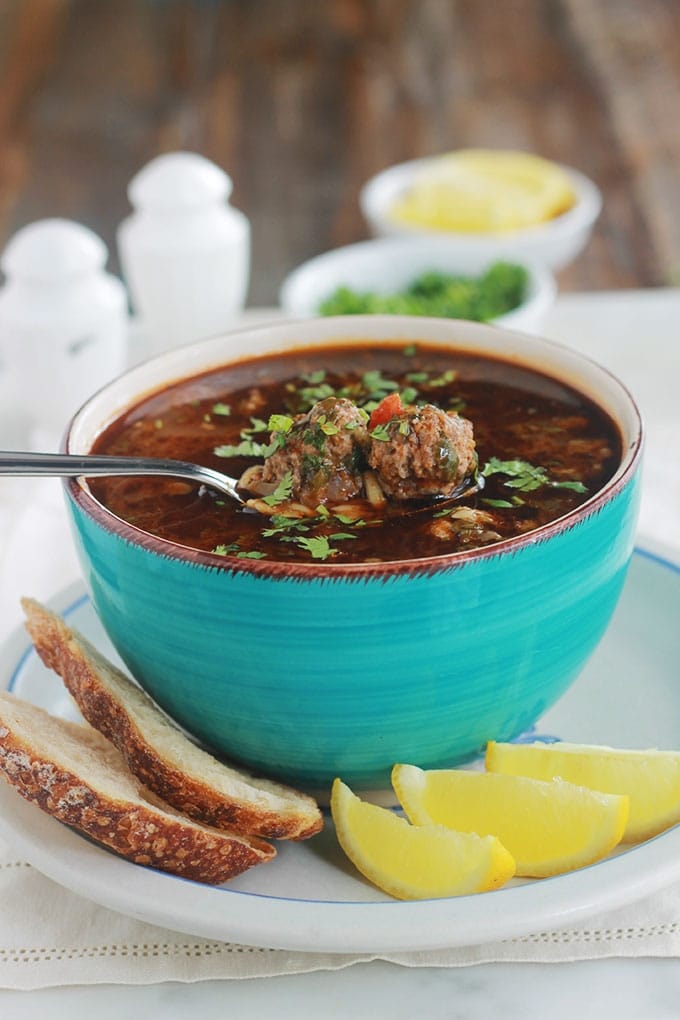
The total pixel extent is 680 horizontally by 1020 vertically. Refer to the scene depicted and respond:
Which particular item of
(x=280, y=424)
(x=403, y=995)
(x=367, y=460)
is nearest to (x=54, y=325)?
(x=280, y=424)

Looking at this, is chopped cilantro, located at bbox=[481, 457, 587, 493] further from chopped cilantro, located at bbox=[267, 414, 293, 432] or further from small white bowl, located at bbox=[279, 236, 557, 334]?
small white bowl, located at bbox=[279, 236, 557, 334]

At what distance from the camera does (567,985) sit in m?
1.92

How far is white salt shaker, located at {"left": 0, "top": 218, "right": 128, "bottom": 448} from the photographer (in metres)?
4.09

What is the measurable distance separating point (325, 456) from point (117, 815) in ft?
2.16

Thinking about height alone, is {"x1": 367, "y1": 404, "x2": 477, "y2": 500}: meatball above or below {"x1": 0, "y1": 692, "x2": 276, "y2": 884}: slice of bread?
above

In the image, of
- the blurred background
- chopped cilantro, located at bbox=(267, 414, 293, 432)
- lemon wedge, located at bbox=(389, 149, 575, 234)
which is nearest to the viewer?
chopped cilantro, located at bbox=(267, 414, 293, 432)

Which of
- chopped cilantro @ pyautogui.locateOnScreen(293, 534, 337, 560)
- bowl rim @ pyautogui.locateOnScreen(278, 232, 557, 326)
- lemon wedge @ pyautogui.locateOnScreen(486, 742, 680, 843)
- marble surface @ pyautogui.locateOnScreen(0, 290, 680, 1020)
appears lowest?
bowl rim @ pyautogui.locateOnScreen(278, 232, 557, 326)

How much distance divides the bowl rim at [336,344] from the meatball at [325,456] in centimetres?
21

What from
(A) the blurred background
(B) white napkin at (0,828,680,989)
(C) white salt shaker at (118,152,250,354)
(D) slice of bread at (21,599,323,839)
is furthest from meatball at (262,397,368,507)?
(A) the blurred background

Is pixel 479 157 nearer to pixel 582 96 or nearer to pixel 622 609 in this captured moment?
pixel 582 96

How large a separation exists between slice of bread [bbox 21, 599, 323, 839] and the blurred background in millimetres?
3839

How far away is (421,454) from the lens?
6.86ft

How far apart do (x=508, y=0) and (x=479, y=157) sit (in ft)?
19.6

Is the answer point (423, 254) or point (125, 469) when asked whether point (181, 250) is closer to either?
point (423, 254)
